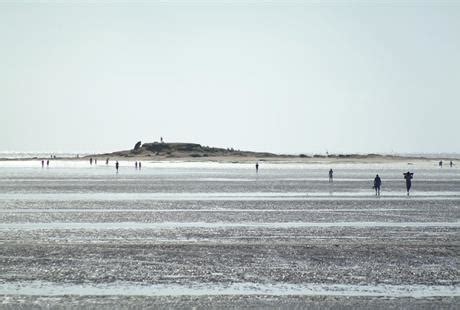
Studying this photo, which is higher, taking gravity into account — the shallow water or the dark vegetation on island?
the dark vegetation on island

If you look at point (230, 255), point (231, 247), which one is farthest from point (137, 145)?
point (230, 255)

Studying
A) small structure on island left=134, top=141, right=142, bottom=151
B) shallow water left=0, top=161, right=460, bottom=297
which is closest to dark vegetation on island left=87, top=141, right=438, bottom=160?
small structure on island left=134, top=141, right=142, bottom=151

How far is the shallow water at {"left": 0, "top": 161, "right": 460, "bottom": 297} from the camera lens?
14.0 metres

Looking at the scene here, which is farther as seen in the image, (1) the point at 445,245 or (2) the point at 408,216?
(2) the point at 408,216

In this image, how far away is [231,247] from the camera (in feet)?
62.9

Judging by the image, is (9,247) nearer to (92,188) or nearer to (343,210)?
(343,210)

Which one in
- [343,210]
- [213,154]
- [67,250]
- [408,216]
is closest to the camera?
[67,250]

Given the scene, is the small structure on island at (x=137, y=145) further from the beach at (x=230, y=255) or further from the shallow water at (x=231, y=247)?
the beach at (x=230, y=255)

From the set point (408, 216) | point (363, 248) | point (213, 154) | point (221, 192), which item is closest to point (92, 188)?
point (221, 192)

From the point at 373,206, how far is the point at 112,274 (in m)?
21.6

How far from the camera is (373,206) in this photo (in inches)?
1324

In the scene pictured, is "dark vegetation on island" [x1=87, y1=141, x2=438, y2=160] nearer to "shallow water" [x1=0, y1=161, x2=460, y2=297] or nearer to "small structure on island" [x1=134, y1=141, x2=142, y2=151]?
"small structure on island" [x1=134, y1=141, x2=142, y2=151]

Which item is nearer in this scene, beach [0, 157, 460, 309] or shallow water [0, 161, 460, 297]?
beach [0, 157, 460, 309]

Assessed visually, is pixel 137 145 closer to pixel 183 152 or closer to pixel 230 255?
pixel 183 152
